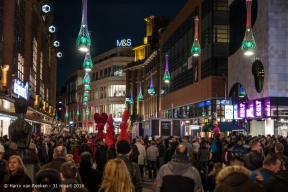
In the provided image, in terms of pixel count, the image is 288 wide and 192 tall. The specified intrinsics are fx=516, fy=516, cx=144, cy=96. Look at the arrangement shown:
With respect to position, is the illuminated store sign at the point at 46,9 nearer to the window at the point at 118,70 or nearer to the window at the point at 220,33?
the window at the point at 220,33

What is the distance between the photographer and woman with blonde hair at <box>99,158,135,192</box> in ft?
19.7

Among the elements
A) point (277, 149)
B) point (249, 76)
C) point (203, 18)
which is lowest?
point (277, 149)

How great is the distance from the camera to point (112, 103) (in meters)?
121

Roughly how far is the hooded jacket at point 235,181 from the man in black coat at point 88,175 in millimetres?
2932

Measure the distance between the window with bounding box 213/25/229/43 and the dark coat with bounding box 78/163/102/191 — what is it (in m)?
47.8

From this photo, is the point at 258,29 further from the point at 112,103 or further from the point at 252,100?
the point at 112,103

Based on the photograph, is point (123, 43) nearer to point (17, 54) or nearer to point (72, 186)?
point (17, 54)

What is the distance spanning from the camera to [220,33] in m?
54.8

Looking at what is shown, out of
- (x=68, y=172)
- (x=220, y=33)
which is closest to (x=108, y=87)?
(x=220, y=33)

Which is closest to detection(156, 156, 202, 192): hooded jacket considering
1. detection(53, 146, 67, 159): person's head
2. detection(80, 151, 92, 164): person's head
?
detection(80, 151, 92, 164): person's head

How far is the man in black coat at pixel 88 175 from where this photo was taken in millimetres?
8094

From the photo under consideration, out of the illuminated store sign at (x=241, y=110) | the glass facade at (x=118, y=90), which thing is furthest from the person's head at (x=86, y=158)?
the glass facade at (x=118, y=90)

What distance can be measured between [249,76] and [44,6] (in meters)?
36.6

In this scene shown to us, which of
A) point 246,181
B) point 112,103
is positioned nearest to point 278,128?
point 246,181
